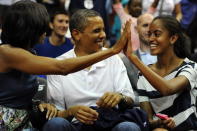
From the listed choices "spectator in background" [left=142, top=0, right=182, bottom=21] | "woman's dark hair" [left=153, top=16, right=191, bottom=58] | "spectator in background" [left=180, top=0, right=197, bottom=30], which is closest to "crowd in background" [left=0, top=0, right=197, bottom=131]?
"woman's dark hair" [left=153, top=16, right=191, bottom=58]

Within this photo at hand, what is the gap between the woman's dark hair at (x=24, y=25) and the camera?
3.53m

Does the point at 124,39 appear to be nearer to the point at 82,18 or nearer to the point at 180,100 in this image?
the point at 82,18

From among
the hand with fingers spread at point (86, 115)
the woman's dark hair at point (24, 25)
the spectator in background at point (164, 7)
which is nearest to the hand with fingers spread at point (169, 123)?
the hand with fingers spread at point (86, 115)

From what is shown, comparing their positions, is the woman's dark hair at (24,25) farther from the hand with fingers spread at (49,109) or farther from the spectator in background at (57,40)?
the spectator in background at (57,40)

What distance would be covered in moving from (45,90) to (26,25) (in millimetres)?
900

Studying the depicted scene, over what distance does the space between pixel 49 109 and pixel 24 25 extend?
70cm

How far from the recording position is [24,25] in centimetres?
353

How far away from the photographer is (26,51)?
11.5ft

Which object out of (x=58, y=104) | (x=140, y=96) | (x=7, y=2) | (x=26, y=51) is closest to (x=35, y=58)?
(x=26, y=51)

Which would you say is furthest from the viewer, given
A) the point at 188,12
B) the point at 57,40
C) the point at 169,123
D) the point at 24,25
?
the point at 188,12

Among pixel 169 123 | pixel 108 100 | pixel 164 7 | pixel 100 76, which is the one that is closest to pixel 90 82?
pixel 100 76

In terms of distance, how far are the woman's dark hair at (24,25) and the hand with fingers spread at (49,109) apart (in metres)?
0.51

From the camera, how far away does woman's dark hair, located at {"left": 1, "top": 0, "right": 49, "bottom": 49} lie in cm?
353

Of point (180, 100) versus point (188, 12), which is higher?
point (188, 12)
